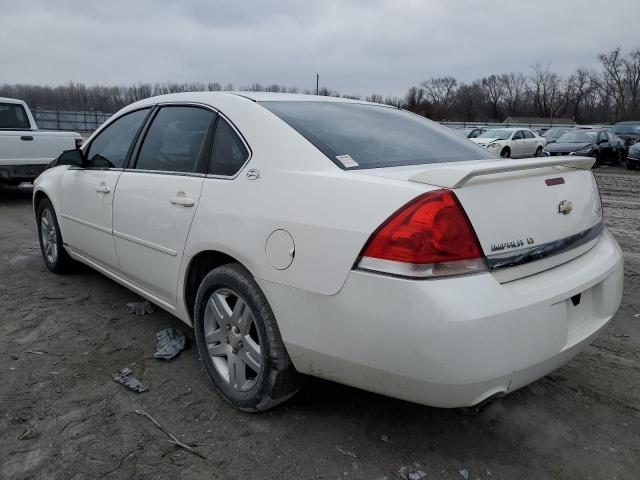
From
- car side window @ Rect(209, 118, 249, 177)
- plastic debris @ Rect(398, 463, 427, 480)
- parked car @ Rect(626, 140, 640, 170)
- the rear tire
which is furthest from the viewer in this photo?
parked car @ Rect(626, 140, 640, 170)

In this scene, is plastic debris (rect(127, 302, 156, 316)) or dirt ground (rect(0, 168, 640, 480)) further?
plastic debris (rect(127, 302, 156, 316))

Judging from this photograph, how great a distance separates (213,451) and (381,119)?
1.99 m

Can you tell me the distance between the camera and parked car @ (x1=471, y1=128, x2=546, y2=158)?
69.2 feet

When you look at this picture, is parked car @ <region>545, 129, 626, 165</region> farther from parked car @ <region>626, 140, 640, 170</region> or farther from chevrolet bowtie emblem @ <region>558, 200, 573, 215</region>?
chevrolet bowtie emblem @ <region>558, 200, 573, 215</region>

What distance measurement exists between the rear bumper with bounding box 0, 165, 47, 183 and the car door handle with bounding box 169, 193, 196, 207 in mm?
7566

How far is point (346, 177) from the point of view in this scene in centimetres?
213

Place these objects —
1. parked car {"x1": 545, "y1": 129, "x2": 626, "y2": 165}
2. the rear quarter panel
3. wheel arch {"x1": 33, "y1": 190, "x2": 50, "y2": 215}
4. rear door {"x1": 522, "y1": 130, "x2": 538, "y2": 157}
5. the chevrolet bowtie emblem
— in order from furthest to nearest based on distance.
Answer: rear door {"x1": 522, "y1": 130, "x2": 538, "y2": 157} → parked car {"x1": 545, "y1": 129, "x2": 626, "y2": 165} → wheel arch {"x1": 33, "y1": 190, "x2": 50, "y2": 215} → the chevrolet bowtie emblem → the rear quarter panel

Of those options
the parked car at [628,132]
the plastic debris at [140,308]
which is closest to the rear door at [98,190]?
the plastic debris at [140,308]

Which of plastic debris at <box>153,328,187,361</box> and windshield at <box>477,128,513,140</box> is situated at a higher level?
windshield at <box>477,128,513,140</box>

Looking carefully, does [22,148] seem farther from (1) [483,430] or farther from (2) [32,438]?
(1) [483,430]

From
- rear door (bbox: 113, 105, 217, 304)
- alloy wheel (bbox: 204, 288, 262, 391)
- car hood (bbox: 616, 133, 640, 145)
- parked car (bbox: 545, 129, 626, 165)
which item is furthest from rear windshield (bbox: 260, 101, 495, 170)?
car hood (bbox: 616, 133, 640, 145)

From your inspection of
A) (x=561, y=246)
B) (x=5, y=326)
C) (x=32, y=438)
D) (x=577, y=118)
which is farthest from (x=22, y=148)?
(x=577, y=118)

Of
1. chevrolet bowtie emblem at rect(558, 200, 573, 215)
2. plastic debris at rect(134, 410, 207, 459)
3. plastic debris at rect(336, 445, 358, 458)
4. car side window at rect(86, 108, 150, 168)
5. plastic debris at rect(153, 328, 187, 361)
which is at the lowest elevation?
plastic debris at rect(134, 410, 207, 459)

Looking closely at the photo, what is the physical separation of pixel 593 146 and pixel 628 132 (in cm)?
582
